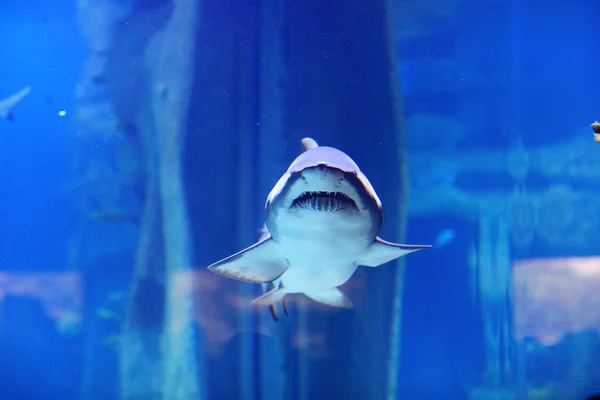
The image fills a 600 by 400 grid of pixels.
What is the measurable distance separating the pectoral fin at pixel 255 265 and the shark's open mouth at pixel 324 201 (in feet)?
1.84

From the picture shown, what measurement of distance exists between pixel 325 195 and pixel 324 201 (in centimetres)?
4

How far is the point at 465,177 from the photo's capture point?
150 inches

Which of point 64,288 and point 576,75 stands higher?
point 576,75

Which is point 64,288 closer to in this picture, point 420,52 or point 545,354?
point 420,52

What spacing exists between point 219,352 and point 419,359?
1873 millimetres

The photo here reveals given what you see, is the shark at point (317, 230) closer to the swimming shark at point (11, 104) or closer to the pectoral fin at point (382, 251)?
the pectoral fin at point (382, 251)

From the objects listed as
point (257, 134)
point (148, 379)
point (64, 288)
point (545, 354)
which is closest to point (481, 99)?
point (257, 134)

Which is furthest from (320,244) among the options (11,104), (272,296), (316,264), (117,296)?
(11,104)

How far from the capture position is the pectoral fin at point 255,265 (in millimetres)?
2391

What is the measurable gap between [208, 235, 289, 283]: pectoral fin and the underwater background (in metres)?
1.22

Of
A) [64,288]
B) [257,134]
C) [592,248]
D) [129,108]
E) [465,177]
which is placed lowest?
[64,288]

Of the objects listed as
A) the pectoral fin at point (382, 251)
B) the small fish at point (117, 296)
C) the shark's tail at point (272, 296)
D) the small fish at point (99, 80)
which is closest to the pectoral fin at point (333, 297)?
the shark's tail at point (272, 296)

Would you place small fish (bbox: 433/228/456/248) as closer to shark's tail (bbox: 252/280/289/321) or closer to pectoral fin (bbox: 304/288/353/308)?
pectoral fin (bbox: 304/288/353/308)

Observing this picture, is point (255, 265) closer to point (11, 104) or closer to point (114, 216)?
point (114, 216)
